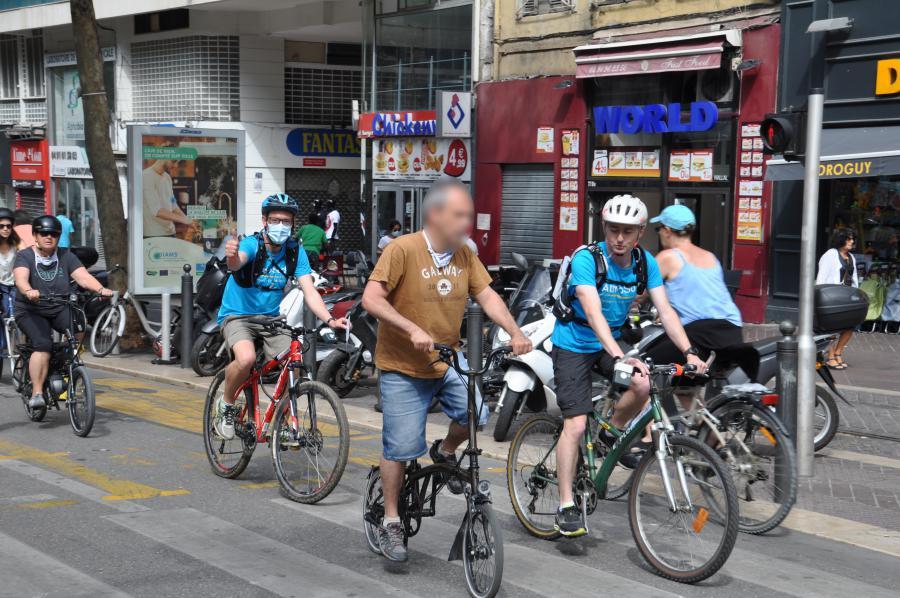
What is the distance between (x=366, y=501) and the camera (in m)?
5.62

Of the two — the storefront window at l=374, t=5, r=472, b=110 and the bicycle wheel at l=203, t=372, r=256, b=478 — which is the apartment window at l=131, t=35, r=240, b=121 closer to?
the storefront window at l=374, t=5, r=472, b=110

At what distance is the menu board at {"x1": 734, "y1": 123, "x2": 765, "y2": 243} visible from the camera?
16.1m

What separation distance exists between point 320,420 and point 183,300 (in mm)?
6120

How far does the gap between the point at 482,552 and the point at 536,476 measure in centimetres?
119

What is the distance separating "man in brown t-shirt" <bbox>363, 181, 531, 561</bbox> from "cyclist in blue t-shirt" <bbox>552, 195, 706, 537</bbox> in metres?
0.57

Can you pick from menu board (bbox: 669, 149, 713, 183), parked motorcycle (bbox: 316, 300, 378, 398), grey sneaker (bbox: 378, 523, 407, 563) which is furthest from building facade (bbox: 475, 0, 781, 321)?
grey sneaker (bbox: 378, 523, 407, 563)

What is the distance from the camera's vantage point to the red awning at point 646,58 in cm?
1625

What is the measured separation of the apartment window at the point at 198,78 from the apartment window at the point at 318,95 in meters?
1.41

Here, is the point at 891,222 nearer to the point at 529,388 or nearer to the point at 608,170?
the point at 608,170

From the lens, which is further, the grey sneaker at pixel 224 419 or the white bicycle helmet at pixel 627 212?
the grey sneaker at pixel 224 419

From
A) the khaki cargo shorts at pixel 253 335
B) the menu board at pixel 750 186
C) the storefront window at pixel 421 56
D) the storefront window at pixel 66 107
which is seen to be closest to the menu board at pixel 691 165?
the menu board at pixel 750 186

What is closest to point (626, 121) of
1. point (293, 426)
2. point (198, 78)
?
point (293, 426)

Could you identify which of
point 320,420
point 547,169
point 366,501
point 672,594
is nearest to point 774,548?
point 672,594

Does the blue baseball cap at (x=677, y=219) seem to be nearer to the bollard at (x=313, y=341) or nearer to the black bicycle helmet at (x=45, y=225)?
the bollard at (x=313, y=341)
